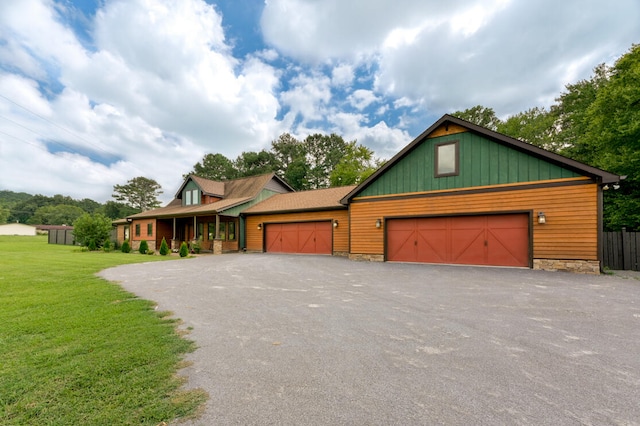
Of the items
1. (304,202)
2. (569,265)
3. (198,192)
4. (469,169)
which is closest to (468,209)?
(469,169)

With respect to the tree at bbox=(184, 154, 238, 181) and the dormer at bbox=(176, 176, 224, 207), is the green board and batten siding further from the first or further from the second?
the tree at bbox=(184, 154, 238, 181)

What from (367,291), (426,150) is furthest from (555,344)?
(426,150)

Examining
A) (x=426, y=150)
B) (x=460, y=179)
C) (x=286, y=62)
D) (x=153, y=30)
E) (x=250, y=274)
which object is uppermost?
(x=286, y=62)

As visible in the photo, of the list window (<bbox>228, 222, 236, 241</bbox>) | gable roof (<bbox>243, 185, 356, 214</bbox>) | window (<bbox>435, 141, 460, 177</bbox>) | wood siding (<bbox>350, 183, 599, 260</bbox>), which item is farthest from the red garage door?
window (<bbox>435, 141, 460, 177</bbox>)

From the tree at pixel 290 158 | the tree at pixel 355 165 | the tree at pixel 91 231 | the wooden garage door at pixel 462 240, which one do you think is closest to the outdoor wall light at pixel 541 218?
the wooden garage door at pixel 462 240

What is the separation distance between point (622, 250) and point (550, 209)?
356cm

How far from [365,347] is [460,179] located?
953 cm

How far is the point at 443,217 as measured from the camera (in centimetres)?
1112

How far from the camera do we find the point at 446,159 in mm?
11203

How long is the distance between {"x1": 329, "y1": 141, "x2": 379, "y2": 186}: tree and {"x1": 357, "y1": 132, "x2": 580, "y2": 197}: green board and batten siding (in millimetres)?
17482

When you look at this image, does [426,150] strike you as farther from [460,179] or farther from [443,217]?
[443,217]

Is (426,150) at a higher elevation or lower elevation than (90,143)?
lower

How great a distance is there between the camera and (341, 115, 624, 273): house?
8906 mm

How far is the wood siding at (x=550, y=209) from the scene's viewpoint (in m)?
8.72
